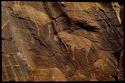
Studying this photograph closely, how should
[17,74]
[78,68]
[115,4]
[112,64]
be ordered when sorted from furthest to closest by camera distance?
[115,4] < [112,64] < [78,68] < [17,74]

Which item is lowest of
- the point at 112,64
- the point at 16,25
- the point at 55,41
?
the point at 112,64

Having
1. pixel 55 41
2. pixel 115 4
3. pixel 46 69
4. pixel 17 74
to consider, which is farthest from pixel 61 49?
pixel 115 4

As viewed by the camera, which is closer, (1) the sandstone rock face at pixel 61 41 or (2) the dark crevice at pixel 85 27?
(1) the sandstone rock face at pixel 61 41

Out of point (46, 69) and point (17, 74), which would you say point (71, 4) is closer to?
point (46, 69)

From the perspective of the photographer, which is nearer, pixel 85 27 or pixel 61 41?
pixel 61 41

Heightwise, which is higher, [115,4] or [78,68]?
[115,4]

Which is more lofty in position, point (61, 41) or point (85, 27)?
point (85, 27)

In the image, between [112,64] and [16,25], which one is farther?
[112,64]

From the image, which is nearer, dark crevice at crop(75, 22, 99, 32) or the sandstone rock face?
the sandstone rock face
